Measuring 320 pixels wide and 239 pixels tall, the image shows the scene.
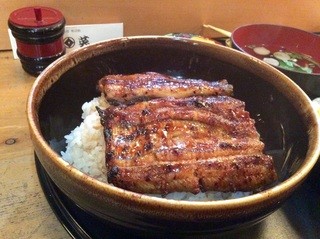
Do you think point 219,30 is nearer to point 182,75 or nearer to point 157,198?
point 182,75

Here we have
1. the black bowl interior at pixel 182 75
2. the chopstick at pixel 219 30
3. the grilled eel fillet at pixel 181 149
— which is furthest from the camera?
the chopstick at pixel 219 30

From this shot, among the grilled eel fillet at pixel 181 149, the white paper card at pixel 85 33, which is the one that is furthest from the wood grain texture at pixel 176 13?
the grilled eel fillet at pixel 181 149

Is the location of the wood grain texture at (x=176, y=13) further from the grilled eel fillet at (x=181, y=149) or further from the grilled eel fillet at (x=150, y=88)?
the grilled eel fillet at (x=181, y=149)

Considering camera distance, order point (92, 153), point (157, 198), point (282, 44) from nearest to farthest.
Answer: point (157, 198) < point (92, 153) < point (282, 44)

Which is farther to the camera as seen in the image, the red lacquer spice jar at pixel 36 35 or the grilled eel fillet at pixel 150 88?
the red lacquer spice jar at pixel 36 35

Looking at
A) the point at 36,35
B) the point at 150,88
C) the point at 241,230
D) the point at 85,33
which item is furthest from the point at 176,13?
the point at 241,230

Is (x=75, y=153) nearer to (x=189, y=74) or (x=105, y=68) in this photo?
(x=105, y=68)

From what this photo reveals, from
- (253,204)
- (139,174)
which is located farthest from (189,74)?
(253,204)
